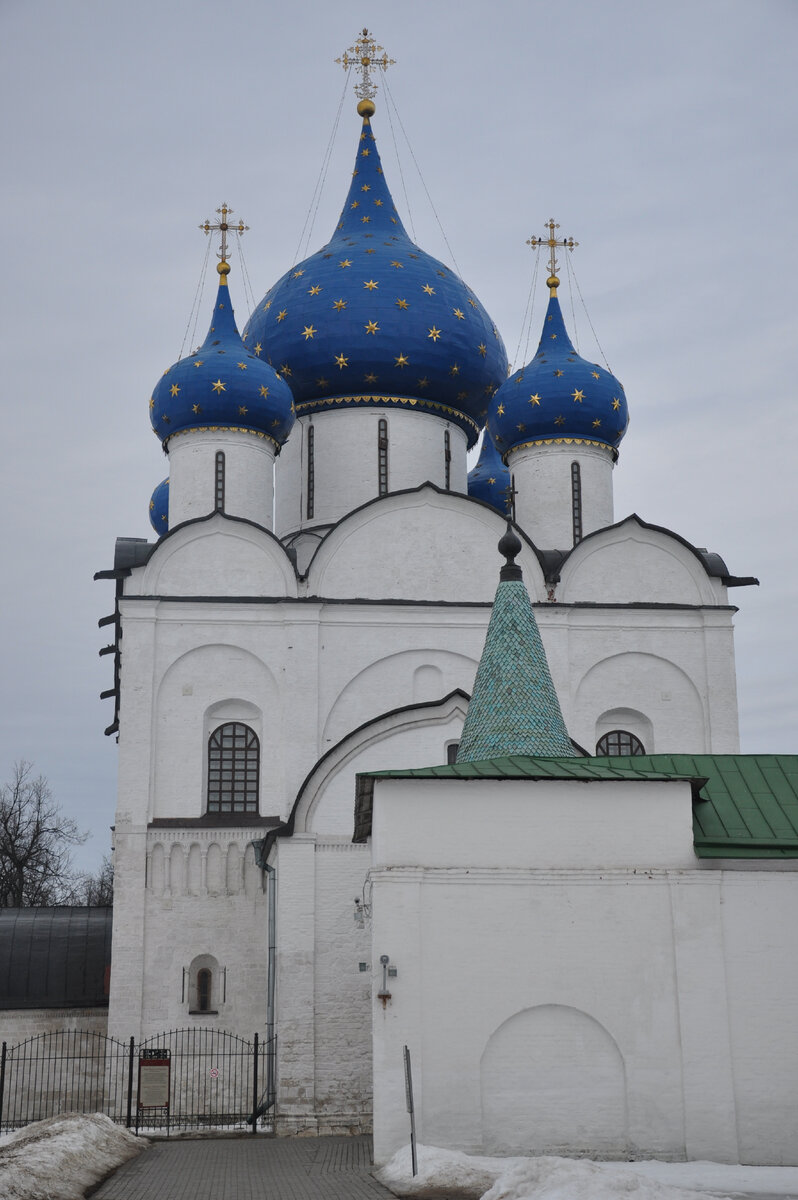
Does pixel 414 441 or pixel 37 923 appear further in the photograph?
pixel 414 441

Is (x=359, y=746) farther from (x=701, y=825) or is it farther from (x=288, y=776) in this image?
(x=701, y=825)

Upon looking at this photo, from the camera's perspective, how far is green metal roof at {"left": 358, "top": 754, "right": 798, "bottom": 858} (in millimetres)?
→ 10375

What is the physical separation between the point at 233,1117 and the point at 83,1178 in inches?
197

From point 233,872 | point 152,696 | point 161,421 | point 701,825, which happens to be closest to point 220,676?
point 152,696

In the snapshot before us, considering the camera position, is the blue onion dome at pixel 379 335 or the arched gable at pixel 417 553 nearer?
the arched gable at pixel 417 553

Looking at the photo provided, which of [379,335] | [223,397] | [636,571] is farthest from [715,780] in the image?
[379,335]

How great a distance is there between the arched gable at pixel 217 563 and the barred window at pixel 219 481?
77cm

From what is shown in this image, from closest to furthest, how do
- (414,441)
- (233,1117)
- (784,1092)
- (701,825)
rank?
(784,1092), (701,825), (233,1117), (414,441)

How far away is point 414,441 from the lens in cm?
1869

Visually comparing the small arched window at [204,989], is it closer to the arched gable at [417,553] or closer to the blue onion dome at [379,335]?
the arched gable at [417,553]

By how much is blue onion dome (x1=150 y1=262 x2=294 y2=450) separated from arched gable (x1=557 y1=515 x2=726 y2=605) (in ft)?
12.9

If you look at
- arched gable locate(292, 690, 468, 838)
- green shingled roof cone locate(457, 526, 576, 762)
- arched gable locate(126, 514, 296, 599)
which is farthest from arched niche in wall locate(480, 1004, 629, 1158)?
arched gable locate(126, 514, 296, 599)

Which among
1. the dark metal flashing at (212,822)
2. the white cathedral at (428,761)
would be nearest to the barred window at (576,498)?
the white cathedral at (428,761)

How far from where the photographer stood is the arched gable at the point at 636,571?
54.1 ft
